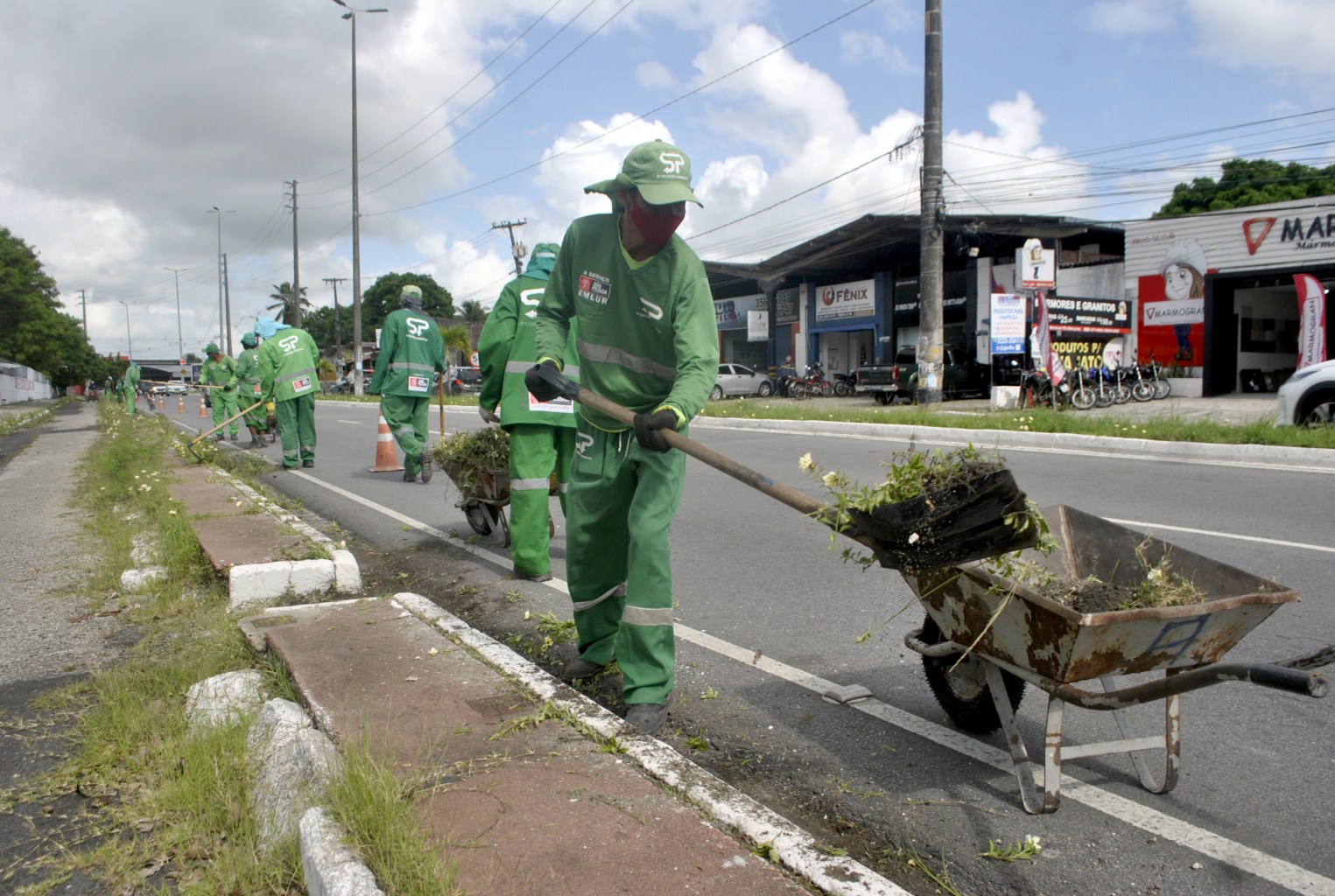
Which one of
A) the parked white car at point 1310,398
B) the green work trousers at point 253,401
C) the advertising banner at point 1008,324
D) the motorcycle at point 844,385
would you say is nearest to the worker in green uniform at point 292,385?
A: the green work trousers at point 253,401

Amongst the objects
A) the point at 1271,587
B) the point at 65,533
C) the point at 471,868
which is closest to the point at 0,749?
the point at 471,868

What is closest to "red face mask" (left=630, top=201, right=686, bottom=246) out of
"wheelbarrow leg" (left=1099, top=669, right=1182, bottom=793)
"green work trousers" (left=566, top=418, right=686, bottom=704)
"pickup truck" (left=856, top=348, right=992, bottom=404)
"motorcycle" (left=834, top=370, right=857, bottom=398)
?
"green work trousers" (left=566, top=418, right=686, bottom=704)

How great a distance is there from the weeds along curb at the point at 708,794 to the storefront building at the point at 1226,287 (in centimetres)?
2443

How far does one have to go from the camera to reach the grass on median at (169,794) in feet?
7.61

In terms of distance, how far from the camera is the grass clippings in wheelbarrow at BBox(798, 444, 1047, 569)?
2.54 m

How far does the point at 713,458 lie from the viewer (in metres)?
3.04

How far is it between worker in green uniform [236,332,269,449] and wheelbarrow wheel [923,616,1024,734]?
13741mm

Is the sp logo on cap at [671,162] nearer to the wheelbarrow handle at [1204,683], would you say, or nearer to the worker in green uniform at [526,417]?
the worker in green uniform at [526,417]

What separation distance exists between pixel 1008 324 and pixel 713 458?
71.4 ft

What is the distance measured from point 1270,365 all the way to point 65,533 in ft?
92.2

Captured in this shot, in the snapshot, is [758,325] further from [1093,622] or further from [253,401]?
[1093,622]

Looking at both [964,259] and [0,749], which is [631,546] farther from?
[964,259]

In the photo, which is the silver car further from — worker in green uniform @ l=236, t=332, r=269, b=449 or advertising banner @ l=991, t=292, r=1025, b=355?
worker in green uniform @ l=236, t=332, r=269, b=449

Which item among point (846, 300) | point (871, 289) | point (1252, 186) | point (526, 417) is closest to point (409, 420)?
point (526, 417)
